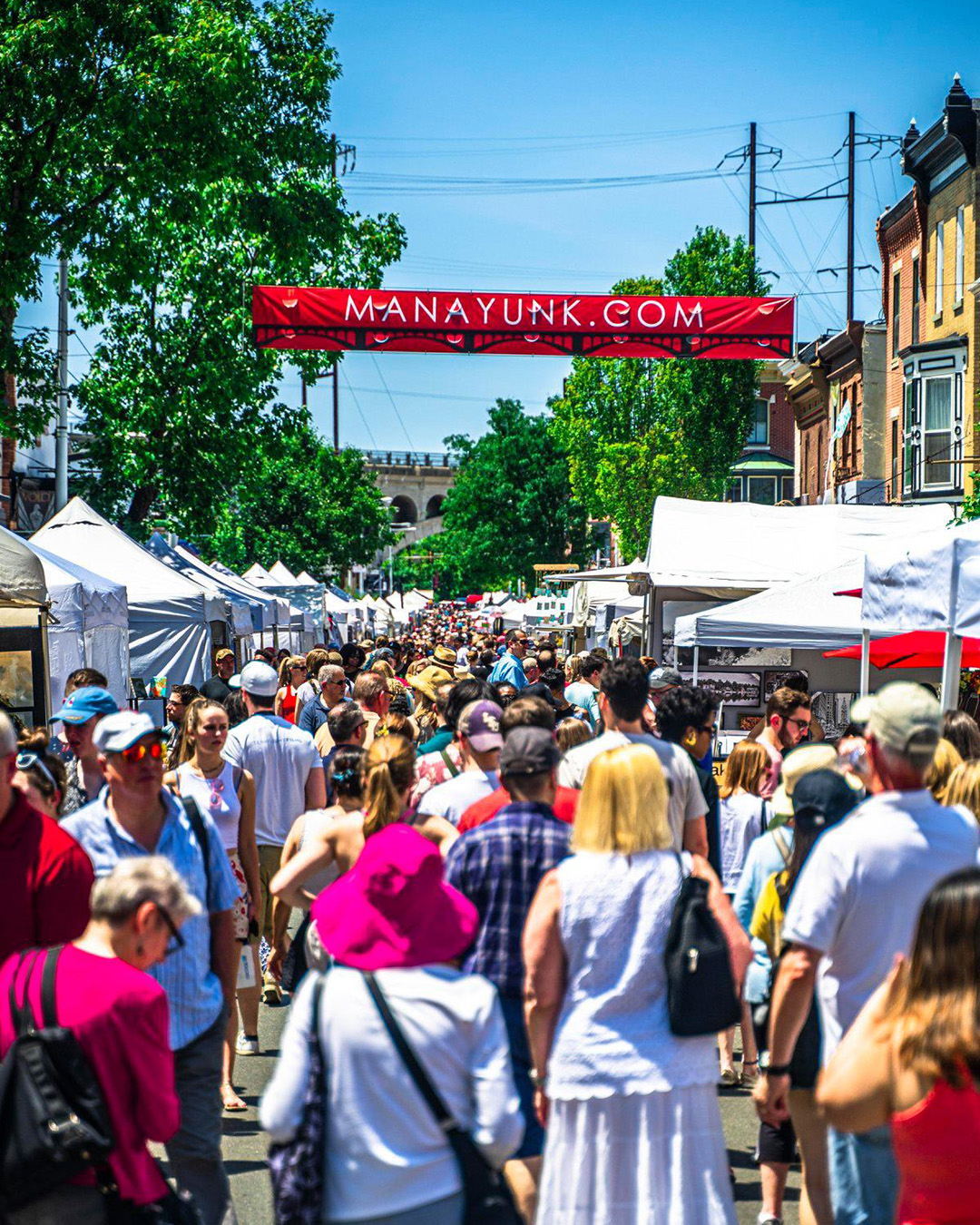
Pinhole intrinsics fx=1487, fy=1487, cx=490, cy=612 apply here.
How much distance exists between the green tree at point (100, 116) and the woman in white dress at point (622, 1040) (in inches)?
479

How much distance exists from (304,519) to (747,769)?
49937 millimetres

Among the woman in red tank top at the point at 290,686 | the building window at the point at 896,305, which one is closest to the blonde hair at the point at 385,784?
the woman in red tank top at the point at 290,686

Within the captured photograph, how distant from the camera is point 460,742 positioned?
21.8ft

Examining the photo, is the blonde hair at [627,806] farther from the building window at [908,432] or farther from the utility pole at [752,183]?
the utility pole at [752,183]

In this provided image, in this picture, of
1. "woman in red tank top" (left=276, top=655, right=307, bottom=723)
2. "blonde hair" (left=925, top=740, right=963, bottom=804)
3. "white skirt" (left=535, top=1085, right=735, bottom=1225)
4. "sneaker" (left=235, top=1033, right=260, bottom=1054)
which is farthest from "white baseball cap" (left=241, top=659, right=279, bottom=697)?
"woman in red tank top" (left=276, top=655, right=307, bottom=723)

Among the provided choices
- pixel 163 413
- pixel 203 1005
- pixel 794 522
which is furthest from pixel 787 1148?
pixel 163 413

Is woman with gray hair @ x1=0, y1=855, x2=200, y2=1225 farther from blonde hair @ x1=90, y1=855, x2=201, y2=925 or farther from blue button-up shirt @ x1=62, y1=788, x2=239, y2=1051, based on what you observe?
blue button-up shirt @ x1=62, y1=788, x2=239, y2=1051

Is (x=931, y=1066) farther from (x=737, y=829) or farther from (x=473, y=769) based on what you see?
(x=737, y=829)

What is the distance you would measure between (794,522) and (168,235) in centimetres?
838

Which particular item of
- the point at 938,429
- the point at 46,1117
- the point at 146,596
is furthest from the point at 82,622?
the point at 938,429

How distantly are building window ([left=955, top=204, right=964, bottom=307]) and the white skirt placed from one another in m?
29.4

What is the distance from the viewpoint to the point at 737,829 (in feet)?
23.6

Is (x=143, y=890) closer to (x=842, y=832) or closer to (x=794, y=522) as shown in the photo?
(x=842, y=832)

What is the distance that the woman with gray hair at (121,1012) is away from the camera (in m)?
3.27
